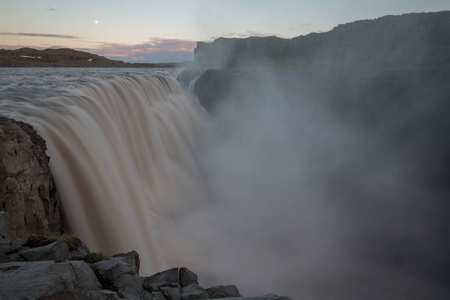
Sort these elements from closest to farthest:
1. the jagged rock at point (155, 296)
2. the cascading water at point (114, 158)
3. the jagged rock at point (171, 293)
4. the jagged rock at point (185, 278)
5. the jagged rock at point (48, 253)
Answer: the jagged rock at point (48, 253), the jagged rock at point (155, 296), the jagged rock at point (171, 293), the jagged rock at point (185, 278), the cascading water at point (114, 158)

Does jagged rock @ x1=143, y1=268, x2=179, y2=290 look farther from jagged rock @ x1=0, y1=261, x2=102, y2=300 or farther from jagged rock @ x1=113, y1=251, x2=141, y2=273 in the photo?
jagged rock @ x1=0, y1=261, x2=102, y2=300

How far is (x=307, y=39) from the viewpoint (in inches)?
1896

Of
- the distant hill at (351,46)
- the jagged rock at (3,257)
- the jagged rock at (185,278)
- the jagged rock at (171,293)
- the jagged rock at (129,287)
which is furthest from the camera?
the distant hill at (351,46)

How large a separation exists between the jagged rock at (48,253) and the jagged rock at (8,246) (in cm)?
18

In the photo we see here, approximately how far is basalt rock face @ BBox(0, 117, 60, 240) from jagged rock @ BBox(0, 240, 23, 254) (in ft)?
3.02

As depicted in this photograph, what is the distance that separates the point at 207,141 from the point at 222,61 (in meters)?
27.8

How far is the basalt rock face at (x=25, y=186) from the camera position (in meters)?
5.65

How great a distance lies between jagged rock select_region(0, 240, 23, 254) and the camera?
4.22m

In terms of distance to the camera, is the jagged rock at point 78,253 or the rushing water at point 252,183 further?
the rushing water at point 252,183

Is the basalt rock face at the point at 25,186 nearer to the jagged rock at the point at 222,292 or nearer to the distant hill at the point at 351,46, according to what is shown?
the jagged rock at the point at 222,292

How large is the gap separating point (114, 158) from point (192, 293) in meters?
6.44

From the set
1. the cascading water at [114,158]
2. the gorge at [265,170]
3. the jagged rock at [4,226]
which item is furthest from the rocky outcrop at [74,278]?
the gorge at [265,170]

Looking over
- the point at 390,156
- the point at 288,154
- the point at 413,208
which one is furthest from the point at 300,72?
the point at 413,208

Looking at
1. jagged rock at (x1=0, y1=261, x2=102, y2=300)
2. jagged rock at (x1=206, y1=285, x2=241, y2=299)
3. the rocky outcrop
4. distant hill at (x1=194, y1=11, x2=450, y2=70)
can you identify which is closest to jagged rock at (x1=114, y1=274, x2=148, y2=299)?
the rocky outcrop
